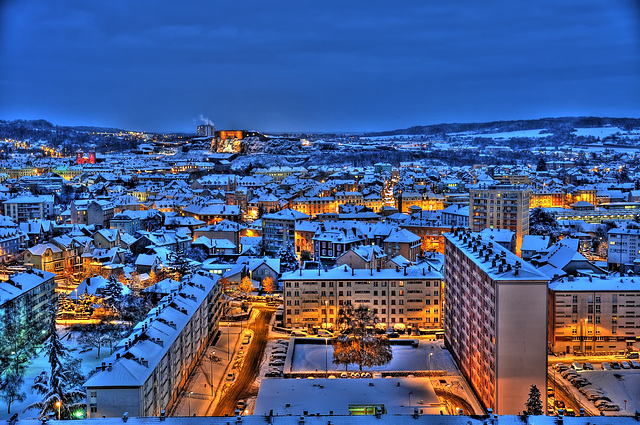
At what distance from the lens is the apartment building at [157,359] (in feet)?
23.4

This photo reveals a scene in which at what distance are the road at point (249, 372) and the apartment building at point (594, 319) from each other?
514cm

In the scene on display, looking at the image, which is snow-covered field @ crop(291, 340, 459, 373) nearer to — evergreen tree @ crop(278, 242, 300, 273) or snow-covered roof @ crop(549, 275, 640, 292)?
snow-covered roof @ crop(549, 275, 640, 292)

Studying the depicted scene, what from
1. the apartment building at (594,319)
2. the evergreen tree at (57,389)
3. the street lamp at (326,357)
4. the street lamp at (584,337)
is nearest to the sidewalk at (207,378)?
the evergreen tree at (57,389)

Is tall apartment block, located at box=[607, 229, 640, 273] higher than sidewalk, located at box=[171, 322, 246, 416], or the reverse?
tall apartment block, located at box=[607, 229, 640, 273]

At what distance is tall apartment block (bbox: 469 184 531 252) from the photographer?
1817cm

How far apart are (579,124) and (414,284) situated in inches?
2440

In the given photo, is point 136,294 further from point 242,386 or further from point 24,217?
point 24,217

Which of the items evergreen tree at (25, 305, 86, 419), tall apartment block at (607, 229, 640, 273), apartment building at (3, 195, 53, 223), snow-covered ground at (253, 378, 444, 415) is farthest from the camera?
apartment building at (3, 195, 53, 223)

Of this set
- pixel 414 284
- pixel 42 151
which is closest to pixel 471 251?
pixel 414 284

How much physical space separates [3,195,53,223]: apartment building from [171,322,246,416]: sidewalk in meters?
15.7

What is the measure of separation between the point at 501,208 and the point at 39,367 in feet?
43.1

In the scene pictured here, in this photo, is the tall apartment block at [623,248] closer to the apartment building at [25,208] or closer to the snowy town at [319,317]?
the snowy town at [319,317]

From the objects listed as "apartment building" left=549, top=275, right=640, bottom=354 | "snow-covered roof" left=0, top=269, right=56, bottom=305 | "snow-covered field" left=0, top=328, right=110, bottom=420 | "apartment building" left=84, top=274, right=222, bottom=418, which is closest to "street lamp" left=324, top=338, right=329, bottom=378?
"apartment building" left=84, top=274, right=222, bottom=418

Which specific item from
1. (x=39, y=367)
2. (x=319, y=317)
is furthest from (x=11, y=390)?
(x=319, y=317)
